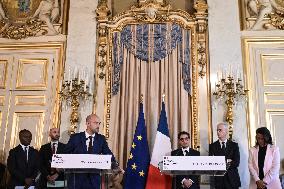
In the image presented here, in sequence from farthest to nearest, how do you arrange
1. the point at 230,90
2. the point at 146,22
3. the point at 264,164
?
the point at 146,22
the point at 230,90
the point at 264,164

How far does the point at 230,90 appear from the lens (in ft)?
21.0

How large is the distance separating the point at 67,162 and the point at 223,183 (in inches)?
85.2

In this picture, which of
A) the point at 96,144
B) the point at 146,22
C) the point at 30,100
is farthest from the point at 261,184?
the point at 30,100

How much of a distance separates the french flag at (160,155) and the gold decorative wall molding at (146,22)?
2.54 ft

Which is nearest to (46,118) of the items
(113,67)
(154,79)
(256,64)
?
(113,67)

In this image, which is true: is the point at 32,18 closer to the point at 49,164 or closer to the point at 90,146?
the point at 49,164

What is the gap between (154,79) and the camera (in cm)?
680

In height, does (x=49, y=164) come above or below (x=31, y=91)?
below

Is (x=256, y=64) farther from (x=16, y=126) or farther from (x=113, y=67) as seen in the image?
(x=16, y=126)

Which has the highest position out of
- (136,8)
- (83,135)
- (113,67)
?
(136,8)

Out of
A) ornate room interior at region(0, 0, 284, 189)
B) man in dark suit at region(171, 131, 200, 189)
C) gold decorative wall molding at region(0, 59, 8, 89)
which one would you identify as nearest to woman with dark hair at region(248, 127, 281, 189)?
man in dark suit at region(171, 131, 200, 189)

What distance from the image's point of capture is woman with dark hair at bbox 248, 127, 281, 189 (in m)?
5.12

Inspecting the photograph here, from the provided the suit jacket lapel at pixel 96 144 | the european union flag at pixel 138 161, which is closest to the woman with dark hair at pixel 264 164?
the european union flag at pixel 138 161

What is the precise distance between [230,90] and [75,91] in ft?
7.67
